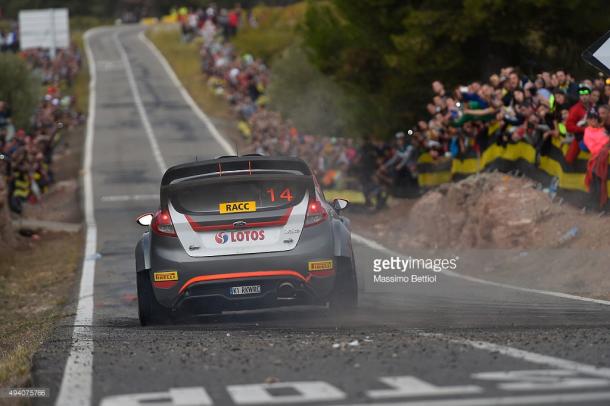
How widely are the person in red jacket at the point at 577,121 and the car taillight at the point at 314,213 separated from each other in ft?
21.4

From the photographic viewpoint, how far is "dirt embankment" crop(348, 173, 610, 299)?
53.9 ft

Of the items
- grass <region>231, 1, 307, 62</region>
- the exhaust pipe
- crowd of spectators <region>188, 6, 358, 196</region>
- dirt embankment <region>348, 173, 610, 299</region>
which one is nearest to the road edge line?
dirt embankment <region>348, 173, 610, 299</region>

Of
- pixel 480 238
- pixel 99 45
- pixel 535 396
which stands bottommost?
pixel 99 45

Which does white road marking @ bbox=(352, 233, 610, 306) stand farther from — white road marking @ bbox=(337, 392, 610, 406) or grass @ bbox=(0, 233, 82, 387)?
white road marking @ bbox=(337, 392, 610, 406)

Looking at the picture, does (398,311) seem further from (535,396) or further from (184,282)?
(535,396)

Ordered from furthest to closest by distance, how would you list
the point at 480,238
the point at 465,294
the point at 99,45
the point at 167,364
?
1. the point at 99,45
2. the point at 480,238
3. the point at 465,294
4. the point at 167,364

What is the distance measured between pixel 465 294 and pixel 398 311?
1918mm

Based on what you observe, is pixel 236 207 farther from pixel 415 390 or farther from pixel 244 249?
pixel 415 390

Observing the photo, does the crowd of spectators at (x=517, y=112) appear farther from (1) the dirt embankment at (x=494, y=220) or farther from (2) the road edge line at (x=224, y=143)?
(2) the road edge line at (x=224, y=143)

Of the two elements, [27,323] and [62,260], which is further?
[62,260]

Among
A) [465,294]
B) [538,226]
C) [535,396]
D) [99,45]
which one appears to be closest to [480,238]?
[538,226]

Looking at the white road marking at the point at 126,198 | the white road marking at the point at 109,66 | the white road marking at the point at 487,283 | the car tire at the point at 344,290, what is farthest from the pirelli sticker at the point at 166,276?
the white road marking at the point at 109,66

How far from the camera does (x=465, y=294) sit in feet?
48.4

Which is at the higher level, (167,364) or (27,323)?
(167,364)
